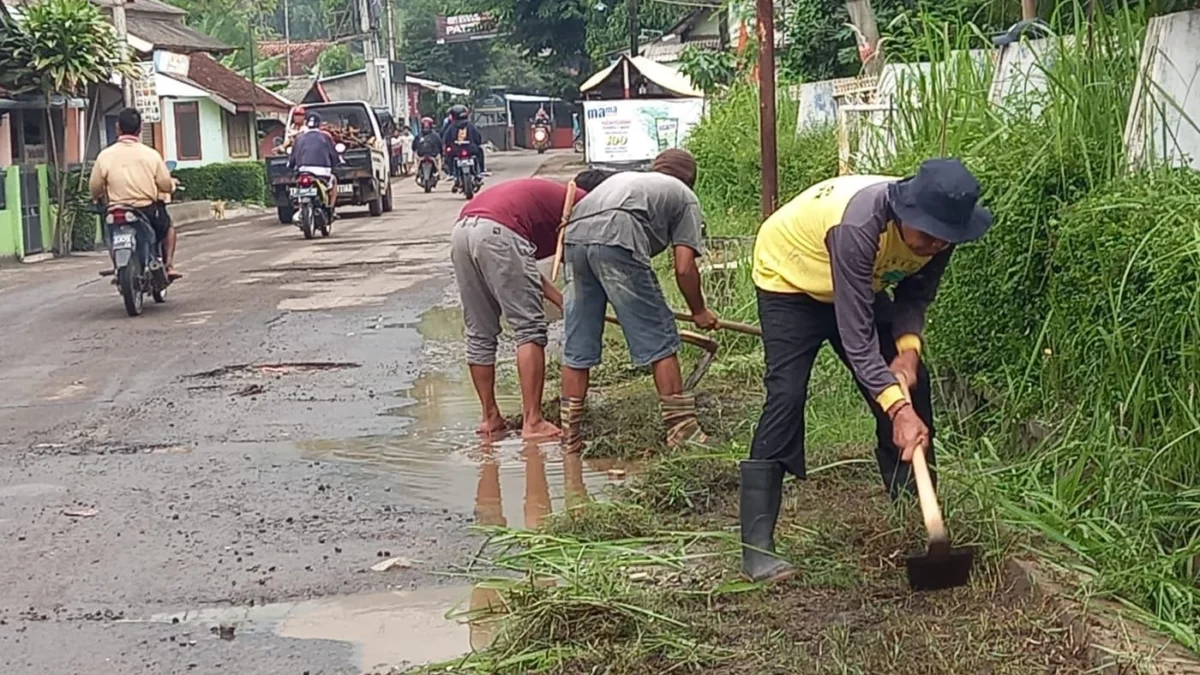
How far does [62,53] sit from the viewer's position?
67.7 feet

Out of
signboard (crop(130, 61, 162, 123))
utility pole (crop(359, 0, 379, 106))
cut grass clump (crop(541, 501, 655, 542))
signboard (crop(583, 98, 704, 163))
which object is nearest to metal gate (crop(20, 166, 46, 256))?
signboard (crop(130, 61, 162, 123))

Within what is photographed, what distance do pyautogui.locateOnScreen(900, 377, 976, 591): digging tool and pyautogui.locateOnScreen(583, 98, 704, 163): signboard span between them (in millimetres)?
18726

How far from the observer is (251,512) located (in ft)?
21.4

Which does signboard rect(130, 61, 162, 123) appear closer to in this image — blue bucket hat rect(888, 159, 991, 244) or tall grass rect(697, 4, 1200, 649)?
tall grass rect(697, 4, 1200, 649)

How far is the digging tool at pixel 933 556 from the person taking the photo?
4473 mm

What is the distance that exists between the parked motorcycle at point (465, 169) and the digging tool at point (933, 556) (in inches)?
1005

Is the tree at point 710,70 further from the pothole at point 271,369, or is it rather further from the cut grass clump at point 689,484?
the cut grass clump at point 689,484

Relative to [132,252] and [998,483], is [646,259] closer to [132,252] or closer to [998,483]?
[998,483]

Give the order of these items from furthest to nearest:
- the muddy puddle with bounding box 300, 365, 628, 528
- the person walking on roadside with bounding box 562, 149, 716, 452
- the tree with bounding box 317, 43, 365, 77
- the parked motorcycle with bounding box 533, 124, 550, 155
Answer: the tree with bounding box 317, 43, 365, 77 → the parked motorcycle with bounding box 533, 124, 550, 155 → the person walking on roadside with bounding box 562, 149, 716, 452 → the muddy puddle with bounding box 300, 365, 628, 528

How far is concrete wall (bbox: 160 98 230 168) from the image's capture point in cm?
3653

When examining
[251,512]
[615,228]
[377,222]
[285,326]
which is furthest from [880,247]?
[377,222]

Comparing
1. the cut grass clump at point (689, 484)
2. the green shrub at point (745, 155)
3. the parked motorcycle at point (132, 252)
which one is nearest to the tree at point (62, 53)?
the parked motorcycle at point (132, 252)

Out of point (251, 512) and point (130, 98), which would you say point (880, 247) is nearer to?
point (251, 512)

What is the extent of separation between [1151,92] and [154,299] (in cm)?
1024
